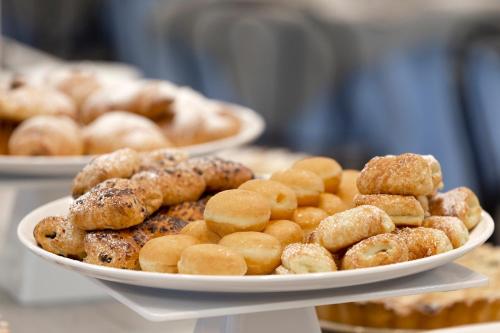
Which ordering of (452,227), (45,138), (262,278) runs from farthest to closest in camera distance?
(45,138) < (452,227) < (262,278)

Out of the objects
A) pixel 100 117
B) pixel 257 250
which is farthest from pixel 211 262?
pixel 100 117

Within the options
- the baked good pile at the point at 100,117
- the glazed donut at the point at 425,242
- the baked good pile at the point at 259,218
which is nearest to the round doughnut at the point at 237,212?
the baked good pile at the point at 259,218

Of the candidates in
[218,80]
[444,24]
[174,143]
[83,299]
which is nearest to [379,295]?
[83,299]

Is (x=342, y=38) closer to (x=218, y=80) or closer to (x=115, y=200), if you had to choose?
(x=218, y=80)

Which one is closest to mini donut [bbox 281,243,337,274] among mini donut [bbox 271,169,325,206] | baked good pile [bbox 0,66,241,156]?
mini donut [bbox 271,169,325,206]

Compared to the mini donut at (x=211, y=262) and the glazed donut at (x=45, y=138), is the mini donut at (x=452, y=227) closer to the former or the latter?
the mini donut at (x=211, y=262)

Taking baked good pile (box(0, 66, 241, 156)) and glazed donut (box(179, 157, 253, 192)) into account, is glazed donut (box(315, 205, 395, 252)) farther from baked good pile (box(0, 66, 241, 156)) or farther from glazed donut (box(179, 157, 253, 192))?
baked good pile (box(0, 66, 241, 156))

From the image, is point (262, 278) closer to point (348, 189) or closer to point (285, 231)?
point (285, 231)

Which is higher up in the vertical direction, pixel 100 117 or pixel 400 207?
pixel 400 207
